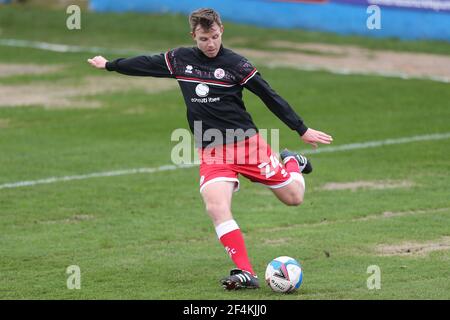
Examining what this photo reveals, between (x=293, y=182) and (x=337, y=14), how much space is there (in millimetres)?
16740

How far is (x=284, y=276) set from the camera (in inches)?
338

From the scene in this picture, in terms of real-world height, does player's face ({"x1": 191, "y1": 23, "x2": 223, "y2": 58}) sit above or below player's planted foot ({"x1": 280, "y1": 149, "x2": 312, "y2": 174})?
above

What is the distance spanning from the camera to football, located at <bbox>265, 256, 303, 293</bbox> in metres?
8.58

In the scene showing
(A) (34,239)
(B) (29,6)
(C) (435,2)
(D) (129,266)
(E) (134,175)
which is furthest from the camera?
(B) (29,6)

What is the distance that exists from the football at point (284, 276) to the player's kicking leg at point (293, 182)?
102cm

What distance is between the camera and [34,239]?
10.8 metres

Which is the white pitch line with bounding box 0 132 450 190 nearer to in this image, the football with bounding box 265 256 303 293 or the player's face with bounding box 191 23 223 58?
the player's face with bounding box 191 23 223 58

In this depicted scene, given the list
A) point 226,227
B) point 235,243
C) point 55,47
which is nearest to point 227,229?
point 226,227

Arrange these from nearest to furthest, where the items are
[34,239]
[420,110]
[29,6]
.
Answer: [34,239], [420,110], [29,6]

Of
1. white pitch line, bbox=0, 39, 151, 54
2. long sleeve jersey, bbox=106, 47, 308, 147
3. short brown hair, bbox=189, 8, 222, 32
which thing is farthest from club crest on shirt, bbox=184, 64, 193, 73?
white pitch line, bbox=0, 39, 151, 54

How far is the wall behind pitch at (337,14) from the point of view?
2422cm

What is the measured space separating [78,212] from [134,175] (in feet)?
6.80

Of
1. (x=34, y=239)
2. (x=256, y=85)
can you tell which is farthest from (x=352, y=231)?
(x=34, y=239)
